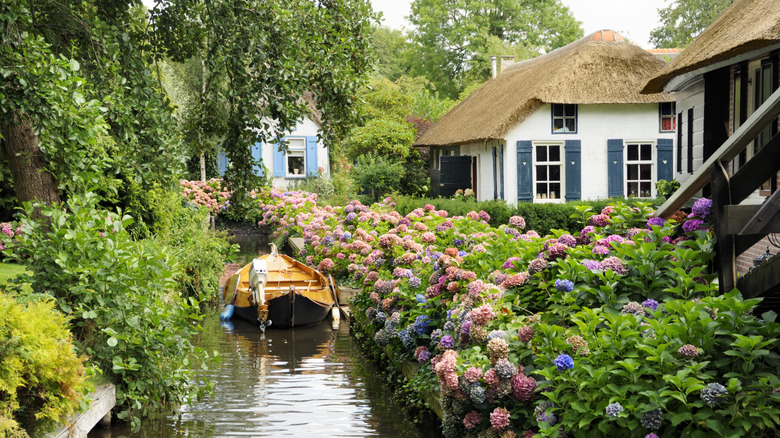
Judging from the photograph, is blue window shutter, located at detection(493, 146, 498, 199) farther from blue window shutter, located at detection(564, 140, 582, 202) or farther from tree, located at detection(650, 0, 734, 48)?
tree, located at detection(650, 0, 734, 48)

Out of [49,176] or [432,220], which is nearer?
[49,176]

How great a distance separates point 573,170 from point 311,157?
584 inches

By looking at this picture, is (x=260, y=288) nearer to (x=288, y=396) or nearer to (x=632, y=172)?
(x=288, y=396)

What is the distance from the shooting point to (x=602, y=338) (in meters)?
4.68

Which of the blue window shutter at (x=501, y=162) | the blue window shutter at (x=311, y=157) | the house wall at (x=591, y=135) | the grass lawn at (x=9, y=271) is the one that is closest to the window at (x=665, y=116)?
the house wall at (x=591, y=135)

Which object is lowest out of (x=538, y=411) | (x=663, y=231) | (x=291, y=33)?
(x=538, y=411)

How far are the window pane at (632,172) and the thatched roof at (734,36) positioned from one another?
29.0 ft

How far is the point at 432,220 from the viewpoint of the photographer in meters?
11.8

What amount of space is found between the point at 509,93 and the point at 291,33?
19406mm

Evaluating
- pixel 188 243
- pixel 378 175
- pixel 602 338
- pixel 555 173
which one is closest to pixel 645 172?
pixel 555 173

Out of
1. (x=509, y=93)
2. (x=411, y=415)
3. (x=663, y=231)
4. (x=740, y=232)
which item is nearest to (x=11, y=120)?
(x=411, y=415)

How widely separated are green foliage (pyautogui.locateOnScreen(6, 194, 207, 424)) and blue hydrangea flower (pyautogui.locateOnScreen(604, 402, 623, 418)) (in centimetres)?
428

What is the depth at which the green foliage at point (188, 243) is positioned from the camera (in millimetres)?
14789

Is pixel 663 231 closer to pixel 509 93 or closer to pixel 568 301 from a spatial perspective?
pixel 568 301
